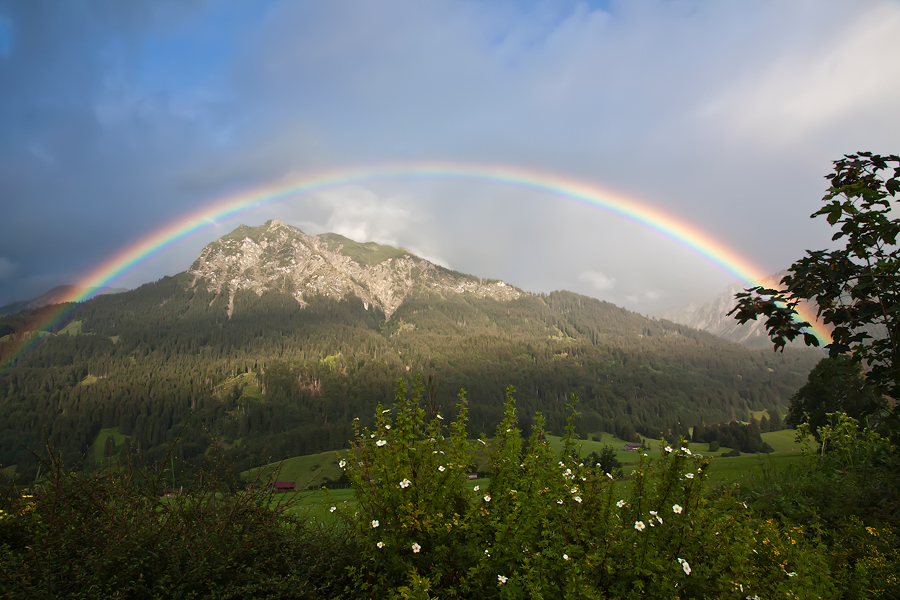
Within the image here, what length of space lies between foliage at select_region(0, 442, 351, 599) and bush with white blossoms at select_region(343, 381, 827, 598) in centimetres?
92

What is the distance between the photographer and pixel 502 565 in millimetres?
5016

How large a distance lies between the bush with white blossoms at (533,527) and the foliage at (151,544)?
0.92 meters

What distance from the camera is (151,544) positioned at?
16.7 ft

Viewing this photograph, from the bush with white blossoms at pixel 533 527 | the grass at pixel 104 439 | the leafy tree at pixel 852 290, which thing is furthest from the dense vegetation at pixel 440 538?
the grass at pixel 104 439

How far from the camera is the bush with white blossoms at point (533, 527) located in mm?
4367

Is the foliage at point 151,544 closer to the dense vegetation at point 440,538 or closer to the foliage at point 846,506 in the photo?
the dense vegetation at point 440,538

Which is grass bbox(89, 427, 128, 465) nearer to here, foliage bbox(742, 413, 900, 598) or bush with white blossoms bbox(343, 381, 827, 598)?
bush with white blossoms bbox(343, 381, 827, 598)

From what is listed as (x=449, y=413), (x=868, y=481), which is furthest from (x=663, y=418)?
(x=868, y=481)

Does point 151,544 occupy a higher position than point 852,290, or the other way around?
point 852,290

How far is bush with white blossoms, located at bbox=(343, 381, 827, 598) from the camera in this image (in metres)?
4.37

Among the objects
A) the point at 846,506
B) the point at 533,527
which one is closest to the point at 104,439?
the point at 533,527

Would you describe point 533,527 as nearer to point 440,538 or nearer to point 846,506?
point 440,538

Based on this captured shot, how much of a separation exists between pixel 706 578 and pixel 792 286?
11.1ft

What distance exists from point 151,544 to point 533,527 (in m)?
4.67
